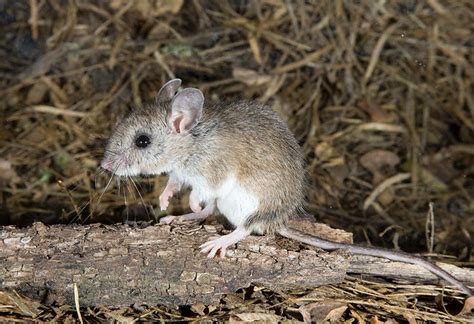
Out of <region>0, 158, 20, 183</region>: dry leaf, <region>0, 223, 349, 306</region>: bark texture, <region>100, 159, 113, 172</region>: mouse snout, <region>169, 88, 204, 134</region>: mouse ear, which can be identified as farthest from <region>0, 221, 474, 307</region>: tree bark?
<region>0, 158, 20, 183</region>: dry leaf

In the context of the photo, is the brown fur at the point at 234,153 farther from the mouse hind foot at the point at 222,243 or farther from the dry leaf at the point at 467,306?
the dry leaf at the point at 467,306

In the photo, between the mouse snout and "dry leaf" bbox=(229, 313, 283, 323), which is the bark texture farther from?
the mouse snout

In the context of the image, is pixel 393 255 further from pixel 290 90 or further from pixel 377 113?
pixel 290 90

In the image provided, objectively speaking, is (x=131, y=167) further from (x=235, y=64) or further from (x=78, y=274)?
(x=235, y=64)

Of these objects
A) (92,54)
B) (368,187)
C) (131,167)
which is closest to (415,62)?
(368,187)

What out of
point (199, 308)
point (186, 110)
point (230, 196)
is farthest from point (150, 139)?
point (199, 308)

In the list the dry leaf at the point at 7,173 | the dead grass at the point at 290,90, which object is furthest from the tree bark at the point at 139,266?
the dry leaf at the point at 7,173

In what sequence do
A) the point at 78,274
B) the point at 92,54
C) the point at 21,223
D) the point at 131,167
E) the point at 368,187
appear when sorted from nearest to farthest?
1. the point at 78,274
2. the point at 131,167
3. the point at 21,223
4. the point at 368,187
5. the point at 92,54
